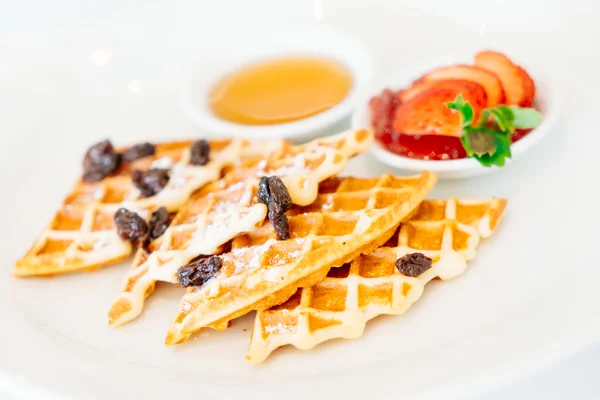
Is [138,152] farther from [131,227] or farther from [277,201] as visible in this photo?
[277,201]

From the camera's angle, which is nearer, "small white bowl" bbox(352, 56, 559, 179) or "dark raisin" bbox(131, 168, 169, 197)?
"small white bowl" bbox(352, 56, 559, 179)

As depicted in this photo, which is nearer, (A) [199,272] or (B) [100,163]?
(A) [199,272]

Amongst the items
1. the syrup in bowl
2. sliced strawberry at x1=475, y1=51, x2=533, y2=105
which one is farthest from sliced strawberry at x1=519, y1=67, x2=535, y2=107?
the syrup in bowl

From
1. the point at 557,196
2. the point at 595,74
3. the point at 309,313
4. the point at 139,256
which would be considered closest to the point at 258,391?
the point at 309,313

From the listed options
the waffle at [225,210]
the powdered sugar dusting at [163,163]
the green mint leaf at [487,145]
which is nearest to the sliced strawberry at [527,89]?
the green mint leaf at [487,145]

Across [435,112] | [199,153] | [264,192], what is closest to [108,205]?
[199,153]

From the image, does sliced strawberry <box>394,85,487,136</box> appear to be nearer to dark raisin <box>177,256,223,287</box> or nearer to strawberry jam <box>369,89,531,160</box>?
strawberry jam <box>369,89,531,160</box>

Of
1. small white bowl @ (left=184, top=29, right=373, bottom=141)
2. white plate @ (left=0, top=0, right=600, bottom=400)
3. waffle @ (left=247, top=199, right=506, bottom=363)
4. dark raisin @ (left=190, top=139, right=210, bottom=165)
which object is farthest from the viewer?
small white bowl @ (left=184, top=29, right=373, bottom=141)
